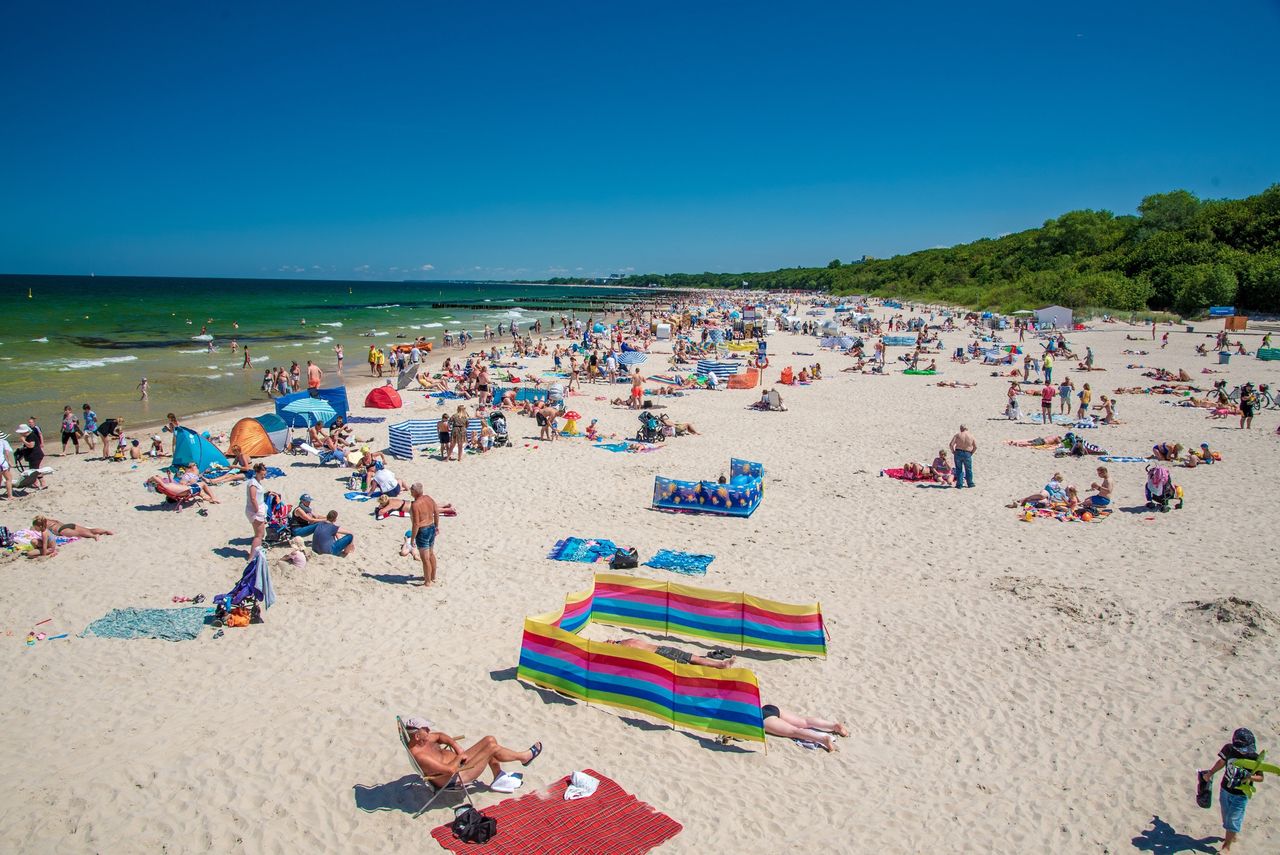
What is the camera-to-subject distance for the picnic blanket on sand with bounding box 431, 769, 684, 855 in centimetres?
455

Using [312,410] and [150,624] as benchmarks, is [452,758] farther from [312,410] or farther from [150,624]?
[312,410]

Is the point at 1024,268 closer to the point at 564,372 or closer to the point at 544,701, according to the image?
the point at 564,372

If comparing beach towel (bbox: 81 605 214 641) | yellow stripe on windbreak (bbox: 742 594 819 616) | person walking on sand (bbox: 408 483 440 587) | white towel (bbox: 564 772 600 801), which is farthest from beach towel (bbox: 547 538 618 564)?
white towel (bbox: 564 772 600 801)

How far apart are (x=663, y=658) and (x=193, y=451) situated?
11038 millimetres

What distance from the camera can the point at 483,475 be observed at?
539 inches

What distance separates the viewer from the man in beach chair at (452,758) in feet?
16.4

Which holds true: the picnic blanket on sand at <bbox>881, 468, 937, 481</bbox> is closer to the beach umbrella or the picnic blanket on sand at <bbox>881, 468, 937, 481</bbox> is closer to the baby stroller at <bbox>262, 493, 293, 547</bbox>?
the baby stroller at <bbox>262, 493, 293, 547</bbox>

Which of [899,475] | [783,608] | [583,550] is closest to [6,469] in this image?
[583,550]

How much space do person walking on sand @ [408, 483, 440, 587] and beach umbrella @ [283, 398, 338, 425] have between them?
7.94m

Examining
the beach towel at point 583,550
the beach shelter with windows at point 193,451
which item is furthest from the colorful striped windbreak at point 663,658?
the beach shelter with windows at point 193,451

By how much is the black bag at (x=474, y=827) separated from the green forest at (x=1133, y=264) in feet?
177

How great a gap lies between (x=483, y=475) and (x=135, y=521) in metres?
5.45

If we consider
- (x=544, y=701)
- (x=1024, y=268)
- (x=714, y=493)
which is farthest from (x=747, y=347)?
(x=1024, y=268)

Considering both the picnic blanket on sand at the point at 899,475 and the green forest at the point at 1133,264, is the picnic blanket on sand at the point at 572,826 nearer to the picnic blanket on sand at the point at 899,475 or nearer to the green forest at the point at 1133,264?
the picnic blanket on sand at the point at 899,475
